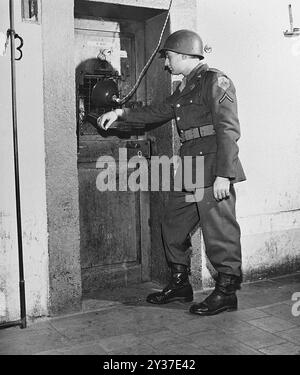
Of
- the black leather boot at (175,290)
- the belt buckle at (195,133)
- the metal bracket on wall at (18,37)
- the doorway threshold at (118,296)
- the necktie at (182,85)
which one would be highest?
the metal bracket on wall at (18,37)

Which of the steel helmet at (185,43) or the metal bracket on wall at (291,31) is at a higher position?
the metal bracket on wall at (291,31)

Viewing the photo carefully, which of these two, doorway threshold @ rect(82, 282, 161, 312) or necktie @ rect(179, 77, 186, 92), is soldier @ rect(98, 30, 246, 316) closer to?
necktie @ rect(179, 77, 186, 92)

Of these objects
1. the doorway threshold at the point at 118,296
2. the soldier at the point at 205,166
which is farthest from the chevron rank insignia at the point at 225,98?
the doorway threshold at the point at 118,296

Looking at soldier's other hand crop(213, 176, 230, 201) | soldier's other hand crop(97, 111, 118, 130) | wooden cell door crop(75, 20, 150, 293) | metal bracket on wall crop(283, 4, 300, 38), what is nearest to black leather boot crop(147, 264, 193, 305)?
wooden cell door crop(75, 20, 150, 293)

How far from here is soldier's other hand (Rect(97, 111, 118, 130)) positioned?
15.3 ft

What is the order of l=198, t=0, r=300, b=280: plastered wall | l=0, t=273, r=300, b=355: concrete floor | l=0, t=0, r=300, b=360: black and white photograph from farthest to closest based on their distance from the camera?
l=198, t=0, r=300, b=280: plastered wall < l=0, t=0, r=300, b=360: black and white photograph < l=0, t=273, r=300, b=355: concrete floor

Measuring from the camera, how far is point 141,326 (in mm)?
4254

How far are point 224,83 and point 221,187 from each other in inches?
33.2

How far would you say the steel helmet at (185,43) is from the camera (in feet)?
14.9

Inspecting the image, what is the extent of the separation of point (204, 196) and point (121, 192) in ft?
3.44

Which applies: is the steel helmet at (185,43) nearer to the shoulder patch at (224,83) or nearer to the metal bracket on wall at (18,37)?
the shoulder patch at (224,83)

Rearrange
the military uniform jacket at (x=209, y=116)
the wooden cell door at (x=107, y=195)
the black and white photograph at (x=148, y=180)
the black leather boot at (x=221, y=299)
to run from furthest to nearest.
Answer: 1. the wooden cell door at (x=107, y=195)
2. the black leather boot at (x=221, y=299)
3. the military uniform jacket at (x=209, y=116)
4. the black and white photograph at (x=148, y=180)

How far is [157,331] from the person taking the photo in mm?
4125
